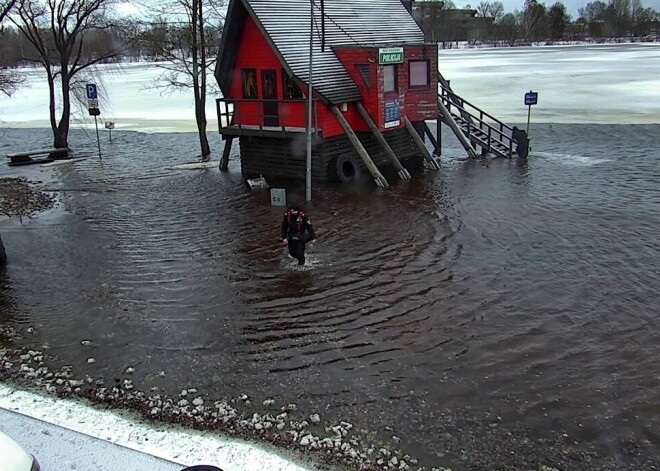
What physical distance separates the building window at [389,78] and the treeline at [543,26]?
9820 centimetres

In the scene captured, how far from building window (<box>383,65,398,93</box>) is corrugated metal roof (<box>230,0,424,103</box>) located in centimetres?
91

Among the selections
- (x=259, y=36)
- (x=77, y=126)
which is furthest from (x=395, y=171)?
(x=77, y=126)

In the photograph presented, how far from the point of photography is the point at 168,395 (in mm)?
7906

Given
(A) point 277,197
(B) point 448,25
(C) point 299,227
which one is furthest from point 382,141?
(B) point 448,25

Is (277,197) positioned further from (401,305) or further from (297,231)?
(401,305)

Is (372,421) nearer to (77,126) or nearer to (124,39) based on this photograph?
(124,39)

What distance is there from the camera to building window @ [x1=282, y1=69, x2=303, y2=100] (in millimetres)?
19358

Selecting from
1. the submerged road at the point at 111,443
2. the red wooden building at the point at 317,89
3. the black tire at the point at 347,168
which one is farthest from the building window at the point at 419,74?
the submerged road at the point at 111,443

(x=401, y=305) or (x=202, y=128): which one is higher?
(x=202, y=128)

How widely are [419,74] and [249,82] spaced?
581 centimetres

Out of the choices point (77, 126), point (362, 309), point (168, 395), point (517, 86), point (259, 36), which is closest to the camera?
point (168, 395)

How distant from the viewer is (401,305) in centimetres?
1029

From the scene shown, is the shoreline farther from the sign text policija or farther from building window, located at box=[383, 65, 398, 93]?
building window, located at box=[383, 65, 398, 93]

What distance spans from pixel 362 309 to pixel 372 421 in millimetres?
3124
